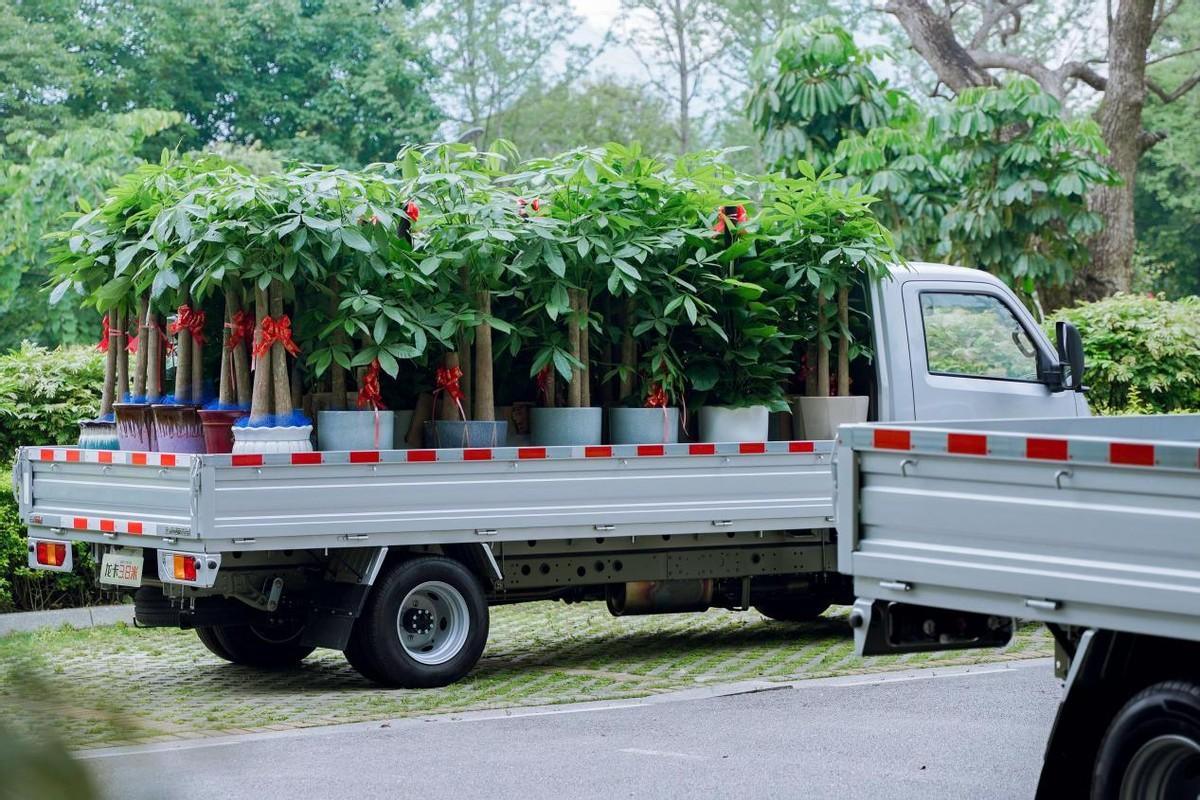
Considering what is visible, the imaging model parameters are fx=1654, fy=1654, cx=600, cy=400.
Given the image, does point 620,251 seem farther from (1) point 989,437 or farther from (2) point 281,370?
(1) point 989,437

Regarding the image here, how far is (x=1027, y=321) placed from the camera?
10273 millimetres

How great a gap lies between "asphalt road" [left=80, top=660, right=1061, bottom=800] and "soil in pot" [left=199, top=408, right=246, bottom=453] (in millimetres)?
1707

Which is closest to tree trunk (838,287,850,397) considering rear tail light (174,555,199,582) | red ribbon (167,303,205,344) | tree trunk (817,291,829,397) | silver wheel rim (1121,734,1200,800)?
tree trunk (817,291,829,397)

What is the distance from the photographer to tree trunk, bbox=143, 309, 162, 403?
29.2 feet

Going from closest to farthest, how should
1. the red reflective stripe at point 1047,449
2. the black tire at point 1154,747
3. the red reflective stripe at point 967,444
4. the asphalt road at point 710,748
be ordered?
the black tire at point 1154,747, the red reflective stripe at point 1047,449, the red reflective stripe at point 967,444, the asphalt road at point 710,748

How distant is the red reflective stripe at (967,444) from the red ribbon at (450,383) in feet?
14.5

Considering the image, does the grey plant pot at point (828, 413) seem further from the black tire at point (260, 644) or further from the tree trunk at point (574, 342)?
the black tire at point (260, 644)

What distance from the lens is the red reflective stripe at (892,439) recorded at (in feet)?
17.0

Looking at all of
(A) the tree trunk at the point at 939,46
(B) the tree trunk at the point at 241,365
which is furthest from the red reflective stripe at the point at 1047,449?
(A) the tree trunk at the point at 939,46

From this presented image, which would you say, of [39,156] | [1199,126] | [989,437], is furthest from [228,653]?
[1199,126]

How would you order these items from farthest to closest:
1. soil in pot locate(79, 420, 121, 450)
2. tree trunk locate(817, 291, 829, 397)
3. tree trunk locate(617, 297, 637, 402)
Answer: tree trunk locate(817, 291, 829, 397) < tree trunk locate(617, 297, 637, 402) < soil in pot locate(79, 420, 121, 450)

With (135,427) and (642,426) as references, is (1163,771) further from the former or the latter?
(135,427)

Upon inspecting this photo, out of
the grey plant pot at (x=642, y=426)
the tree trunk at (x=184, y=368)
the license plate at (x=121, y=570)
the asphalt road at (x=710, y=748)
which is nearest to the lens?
the asphalt road at (x=710, y=748)

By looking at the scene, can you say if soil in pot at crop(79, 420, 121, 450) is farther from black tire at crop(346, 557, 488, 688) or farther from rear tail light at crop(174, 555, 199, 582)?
black tire at crop(346, 557, 488, 688)
